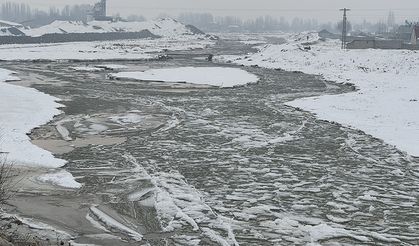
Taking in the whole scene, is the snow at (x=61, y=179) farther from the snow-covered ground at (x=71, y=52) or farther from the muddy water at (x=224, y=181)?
the snow-covered ground at (x=71, y=52)

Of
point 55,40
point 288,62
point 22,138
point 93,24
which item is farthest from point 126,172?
point 93,24

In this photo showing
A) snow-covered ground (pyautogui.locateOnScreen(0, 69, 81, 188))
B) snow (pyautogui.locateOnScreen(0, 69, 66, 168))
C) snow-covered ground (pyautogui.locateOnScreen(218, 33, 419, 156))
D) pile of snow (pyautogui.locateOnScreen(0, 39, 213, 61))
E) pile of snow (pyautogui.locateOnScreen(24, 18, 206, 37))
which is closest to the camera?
snow-covered ground (pyautogui.locateOnScreen(0, 69, 81, 188))

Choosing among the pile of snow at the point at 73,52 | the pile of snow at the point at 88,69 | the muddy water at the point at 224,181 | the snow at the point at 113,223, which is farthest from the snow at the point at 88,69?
the snow at the point at 113,223

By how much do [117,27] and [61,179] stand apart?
12672cm

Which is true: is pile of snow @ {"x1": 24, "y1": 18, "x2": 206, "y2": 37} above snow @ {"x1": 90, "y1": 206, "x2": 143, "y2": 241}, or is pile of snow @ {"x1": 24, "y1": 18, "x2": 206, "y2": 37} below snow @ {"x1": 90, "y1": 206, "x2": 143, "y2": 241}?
above

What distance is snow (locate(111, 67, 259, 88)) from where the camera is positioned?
30.8 meters

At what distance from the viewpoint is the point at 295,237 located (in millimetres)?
7910

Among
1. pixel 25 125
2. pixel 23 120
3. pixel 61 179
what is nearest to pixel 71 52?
pixel 23 120

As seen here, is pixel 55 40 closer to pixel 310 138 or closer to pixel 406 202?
pixel 310 138

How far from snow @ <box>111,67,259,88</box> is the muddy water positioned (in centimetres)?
1051

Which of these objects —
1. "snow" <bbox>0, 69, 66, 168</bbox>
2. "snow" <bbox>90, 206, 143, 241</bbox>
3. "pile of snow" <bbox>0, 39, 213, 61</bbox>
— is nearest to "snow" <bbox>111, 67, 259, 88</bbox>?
"snow" <bbox>0, 69, 66, 168</bbox>

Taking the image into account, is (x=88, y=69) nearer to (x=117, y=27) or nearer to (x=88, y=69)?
(x=88, y=69)

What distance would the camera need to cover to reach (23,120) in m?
16.8

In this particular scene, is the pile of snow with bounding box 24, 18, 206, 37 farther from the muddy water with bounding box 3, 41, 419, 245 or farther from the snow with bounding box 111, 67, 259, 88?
the muddy water with bounding box 3, 41, 419, 245
